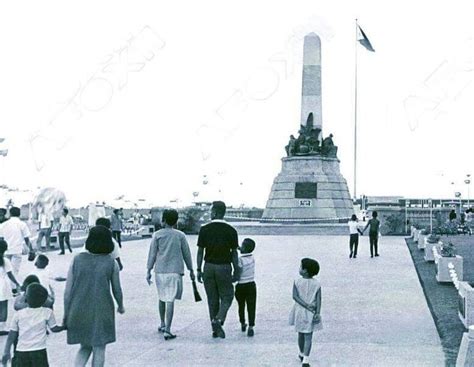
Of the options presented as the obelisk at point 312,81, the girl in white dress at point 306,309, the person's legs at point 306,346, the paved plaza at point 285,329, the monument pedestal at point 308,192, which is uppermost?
the obelisk at point 312,81

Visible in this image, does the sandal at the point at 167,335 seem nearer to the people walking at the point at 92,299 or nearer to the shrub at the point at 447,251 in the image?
the people walking at the point at 92,299

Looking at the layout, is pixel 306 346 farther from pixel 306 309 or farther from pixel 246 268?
pixel 246 268

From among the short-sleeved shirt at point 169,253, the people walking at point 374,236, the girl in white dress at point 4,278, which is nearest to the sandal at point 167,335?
the short-sleeved shirt at point 169,253

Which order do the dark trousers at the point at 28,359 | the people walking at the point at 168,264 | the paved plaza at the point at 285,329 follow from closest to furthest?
the dark trousers at the point at 28,359
the paved plaza at the point at 285,329
the people walking at the point at 168,264

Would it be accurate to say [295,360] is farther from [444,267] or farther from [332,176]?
[332,176]

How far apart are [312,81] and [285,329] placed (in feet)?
89.6

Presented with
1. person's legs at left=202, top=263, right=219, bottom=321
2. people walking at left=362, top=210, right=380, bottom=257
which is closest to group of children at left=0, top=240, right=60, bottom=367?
person's legs at left=202, top=263, right=219, bottom=321

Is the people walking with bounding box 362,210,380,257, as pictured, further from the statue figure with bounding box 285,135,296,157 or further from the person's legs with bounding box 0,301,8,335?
the statue figure with bounding box 285,135,296,157

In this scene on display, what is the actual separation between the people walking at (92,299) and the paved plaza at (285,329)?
1343 millimetres

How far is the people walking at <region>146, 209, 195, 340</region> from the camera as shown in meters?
8.66

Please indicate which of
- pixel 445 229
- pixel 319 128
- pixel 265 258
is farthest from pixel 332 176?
pixel 265 258

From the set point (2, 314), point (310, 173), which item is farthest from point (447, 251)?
point (310, 173)

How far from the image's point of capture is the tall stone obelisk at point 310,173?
113 ft

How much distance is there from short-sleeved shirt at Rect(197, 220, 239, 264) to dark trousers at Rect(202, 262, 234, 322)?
0.08 meters
